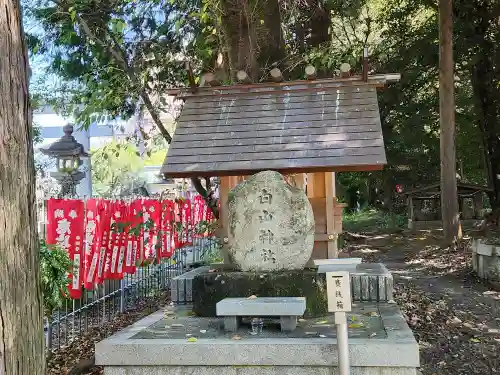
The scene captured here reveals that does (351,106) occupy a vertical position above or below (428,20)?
below

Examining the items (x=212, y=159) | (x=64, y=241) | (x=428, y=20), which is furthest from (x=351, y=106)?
(x=428, y=20)

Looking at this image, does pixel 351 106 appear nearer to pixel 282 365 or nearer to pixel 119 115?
pixel 282 365

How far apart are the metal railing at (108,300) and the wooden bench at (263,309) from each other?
2983 millimetres

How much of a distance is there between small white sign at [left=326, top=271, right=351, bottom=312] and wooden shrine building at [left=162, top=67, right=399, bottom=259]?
8.89 ft

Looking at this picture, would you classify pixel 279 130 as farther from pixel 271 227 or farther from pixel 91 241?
pixel 91 241

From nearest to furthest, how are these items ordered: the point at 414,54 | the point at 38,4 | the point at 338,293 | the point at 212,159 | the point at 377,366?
the point at 338,293, the point at 377,366, the point at 212,159, the point at 38,4, the point at 414,54

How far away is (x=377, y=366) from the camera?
520cm

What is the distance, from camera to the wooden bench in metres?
5.88

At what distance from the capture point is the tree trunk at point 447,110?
643 inches

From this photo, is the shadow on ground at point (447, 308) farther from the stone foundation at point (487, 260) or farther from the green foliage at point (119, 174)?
the green foliage at point (119, 174)

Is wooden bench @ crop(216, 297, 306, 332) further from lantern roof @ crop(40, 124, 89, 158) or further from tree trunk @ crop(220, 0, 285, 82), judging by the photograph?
tree trunk @ crop(220, 0, 285, 82)

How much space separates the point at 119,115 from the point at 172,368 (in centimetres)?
847

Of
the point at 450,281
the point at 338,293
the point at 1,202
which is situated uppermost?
the point at 1,202

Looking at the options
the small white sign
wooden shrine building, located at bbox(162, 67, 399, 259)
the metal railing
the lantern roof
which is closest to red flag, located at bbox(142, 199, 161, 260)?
the metal railing
